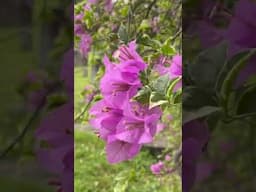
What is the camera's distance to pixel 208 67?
560 millimetres

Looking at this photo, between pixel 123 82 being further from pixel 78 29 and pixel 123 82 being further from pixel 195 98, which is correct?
pixel 78 29

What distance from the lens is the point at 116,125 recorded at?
23.4 inches

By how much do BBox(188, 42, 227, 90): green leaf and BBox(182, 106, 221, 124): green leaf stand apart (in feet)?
0.08

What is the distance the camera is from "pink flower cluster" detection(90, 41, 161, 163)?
59 centimetres

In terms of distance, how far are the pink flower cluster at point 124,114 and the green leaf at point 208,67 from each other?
0.22 feet

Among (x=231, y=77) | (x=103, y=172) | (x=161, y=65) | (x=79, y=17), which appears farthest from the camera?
(x=103, y=172)

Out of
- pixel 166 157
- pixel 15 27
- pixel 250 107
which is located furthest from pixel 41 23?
pixel 166 157

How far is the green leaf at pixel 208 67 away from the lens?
1.82 ft

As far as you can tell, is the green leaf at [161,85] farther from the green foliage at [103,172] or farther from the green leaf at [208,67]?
the green foliage at [103,172]

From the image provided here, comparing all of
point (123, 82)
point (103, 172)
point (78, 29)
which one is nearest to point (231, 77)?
point (123, 82)

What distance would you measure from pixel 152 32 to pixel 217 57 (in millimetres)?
766

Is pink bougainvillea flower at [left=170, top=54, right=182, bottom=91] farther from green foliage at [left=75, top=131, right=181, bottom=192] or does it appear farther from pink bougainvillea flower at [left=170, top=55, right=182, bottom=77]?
green foliage at [left=75, top=131, right=181, bottom=192]

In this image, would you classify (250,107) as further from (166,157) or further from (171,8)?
(166,157)

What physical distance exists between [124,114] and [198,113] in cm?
9
